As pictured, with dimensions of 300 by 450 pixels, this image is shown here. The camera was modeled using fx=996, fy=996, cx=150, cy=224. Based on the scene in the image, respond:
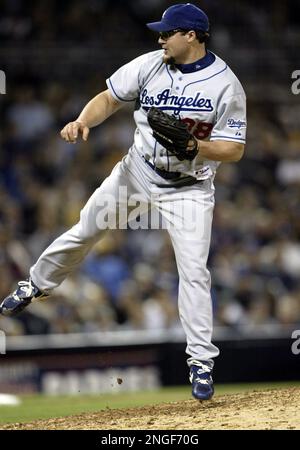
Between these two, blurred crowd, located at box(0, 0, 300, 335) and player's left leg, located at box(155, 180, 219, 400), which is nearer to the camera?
player's left leg, located at box(155, 180, 219, 400)

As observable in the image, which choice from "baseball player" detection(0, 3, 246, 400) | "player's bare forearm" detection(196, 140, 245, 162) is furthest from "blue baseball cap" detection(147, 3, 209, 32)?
"player's bare forearm" detection(196, 140, 245, 162)

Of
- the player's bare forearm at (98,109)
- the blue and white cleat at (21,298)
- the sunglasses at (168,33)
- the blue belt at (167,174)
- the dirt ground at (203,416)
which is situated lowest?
the dirt ground at (203,416)

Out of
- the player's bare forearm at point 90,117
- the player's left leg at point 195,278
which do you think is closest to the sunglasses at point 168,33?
the player's bare forearm at point 90,117

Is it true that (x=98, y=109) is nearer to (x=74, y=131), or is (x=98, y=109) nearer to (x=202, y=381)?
(x=74, y=131)

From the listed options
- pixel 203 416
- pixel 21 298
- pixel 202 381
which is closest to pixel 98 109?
pixel 21 298

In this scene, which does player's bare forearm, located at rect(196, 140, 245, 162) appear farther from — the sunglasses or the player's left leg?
the sunglasses

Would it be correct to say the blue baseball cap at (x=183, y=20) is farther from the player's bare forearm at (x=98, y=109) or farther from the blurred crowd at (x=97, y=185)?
the blurred crowd at (x=97, y=185)

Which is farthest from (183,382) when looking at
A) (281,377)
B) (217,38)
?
(217,38)
